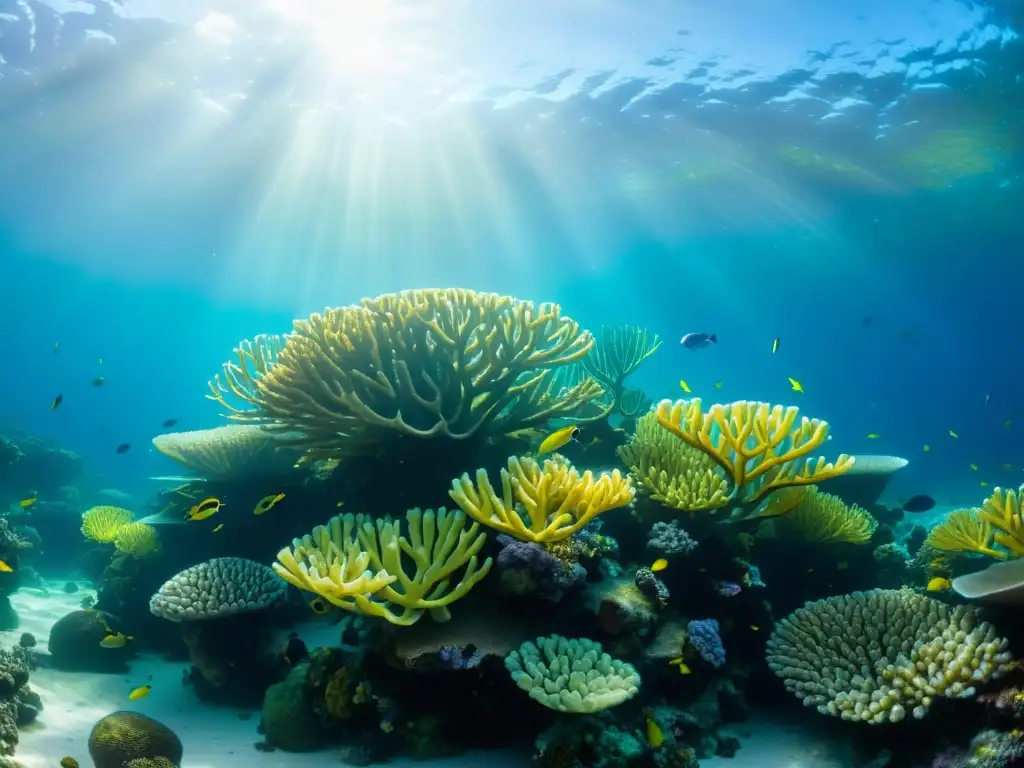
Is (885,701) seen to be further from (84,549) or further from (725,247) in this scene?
→ (725,247)

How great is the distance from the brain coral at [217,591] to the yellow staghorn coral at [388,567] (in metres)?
1.80

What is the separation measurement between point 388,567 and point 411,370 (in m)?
2.12

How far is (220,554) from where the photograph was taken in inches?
316

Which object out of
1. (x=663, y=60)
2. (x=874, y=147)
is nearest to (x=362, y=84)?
(x=663, y=60)

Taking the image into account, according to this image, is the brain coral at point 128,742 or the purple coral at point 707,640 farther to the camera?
the purple coral at point 707,640

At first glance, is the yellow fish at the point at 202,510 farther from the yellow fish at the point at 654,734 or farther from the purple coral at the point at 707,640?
the purple coral at the point at 707,640

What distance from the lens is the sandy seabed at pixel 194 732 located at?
472cm

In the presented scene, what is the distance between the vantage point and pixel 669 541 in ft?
17.4

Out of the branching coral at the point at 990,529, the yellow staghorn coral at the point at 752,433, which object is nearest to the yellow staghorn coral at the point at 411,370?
the yellow staghorn coral at the point at 752,433

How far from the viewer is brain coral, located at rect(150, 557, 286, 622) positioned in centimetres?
594

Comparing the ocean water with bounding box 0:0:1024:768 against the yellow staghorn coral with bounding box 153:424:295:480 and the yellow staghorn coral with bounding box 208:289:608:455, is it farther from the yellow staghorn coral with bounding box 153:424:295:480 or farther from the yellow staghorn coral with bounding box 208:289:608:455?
the yellow staghorn coral with bounding box 208:289:608:455

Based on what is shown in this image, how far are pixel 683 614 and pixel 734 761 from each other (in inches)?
44.5

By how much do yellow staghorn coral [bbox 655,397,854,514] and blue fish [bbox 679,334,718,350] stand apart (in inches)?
172

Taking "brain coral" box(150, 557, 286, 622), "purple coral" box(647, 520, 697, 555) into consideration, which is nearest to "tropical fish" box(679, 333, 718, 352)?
"purple coral" box(647, 520, 697, 555)
